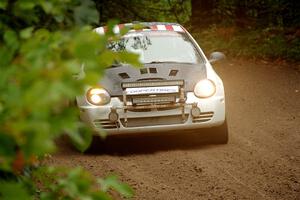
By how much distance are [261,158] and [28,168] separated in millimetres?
5431

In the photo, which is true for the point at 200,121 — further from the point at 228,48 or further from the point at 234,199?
the point at 228,48

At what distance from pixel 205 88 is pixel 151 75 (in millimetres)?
714

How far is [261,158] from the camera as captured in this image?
7.61 m

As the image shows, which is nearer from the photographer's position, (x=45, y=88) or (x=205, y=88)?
(x=45, y=88)

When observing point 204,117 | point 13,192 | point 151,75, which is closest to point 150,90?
point 151,75

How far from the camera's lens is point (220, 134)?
8352 mm

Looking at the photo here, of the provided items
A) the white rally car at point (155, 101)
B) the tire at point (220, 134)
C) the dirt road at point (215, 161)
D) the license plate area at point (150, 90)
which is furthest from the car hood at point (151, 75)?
the dirt road at point (215, 161)

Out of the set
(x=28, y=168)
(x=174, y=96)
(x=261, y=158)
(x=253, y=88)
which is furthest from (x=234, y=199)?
(x=253, y=88)

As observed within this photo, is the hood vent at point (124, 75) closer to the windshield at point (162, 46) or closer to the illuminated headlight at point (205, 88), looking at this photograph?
the windshield at point (162, 46)

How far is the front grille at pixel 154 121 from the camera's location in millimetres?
7887

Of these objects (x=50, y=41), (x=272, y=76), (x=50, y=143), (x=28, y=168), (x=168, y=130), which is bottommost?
(x=272, y=76)

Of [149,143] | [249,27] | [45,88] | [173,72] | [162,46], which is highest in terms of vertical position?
[45,88]

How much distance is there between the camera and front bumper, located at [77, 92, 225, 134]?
25.7 ft

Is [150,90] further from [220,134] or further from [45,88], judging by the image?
[45,88]
